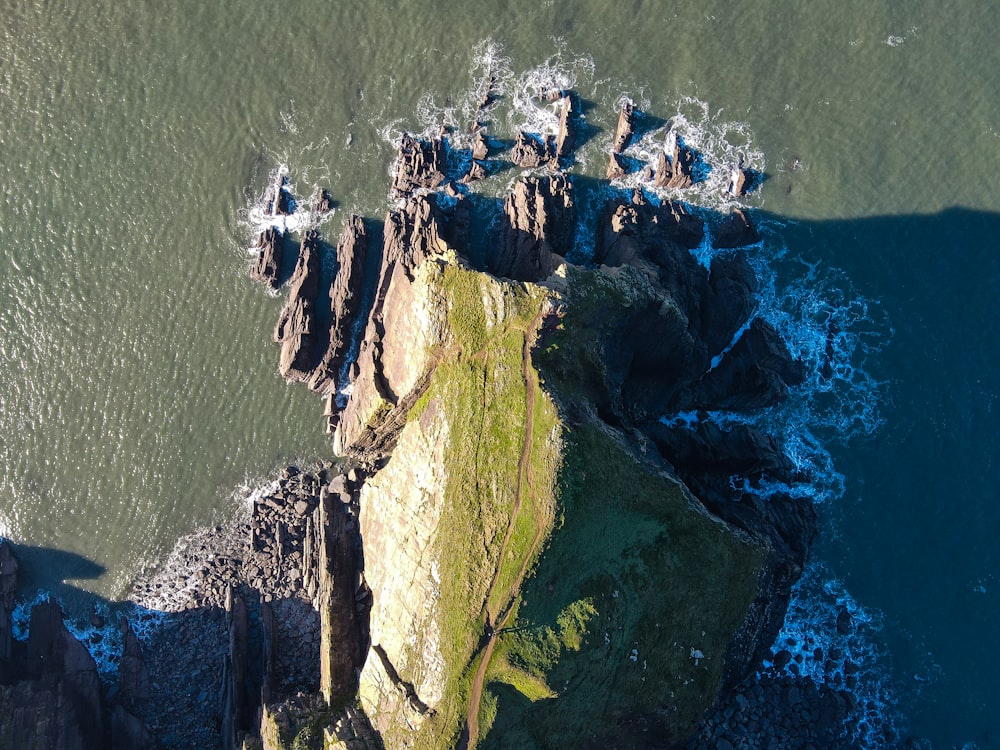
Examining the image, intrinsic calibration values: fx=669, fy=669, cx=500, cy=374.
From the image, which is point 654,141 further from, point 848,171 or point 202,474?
point 202,474

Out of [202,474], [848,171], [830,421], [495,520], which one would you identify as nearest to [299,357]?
[202,474]

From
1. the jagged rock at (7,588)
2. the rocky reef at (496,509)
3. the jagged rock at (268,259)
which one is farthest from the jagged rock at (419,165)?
the jagged rock at (7,588)

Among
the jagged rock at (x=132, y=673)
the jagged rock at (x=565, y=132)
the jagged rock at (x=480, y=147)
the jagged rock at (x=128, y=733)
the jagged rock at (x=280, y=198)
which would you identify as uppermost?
the jagged rock at (x=565, y=132)

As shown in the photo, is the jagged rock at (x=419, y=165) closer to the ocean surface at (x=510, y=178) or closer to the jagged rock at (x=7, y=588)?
the ocean surface at (x=510, y=178)

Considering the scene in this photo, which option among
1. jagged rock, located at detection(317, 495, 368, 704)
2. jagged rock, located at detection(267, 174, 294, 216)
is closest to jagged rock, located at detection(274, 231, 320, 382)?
jagged rock, located at detection(267, 174, 294, 216)

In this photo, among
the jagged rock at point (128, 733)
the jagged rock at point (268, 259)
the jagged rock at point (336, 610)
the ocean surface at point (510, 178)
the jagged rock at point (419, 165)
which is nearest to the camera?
the jagged rock at point (336, 610)

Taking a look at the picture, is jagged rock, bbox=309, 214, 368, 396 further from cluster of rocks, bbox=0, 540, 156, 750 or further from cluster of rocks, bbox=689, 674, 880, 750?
cluster of rocks, bbox=689, 674, 880, 750
